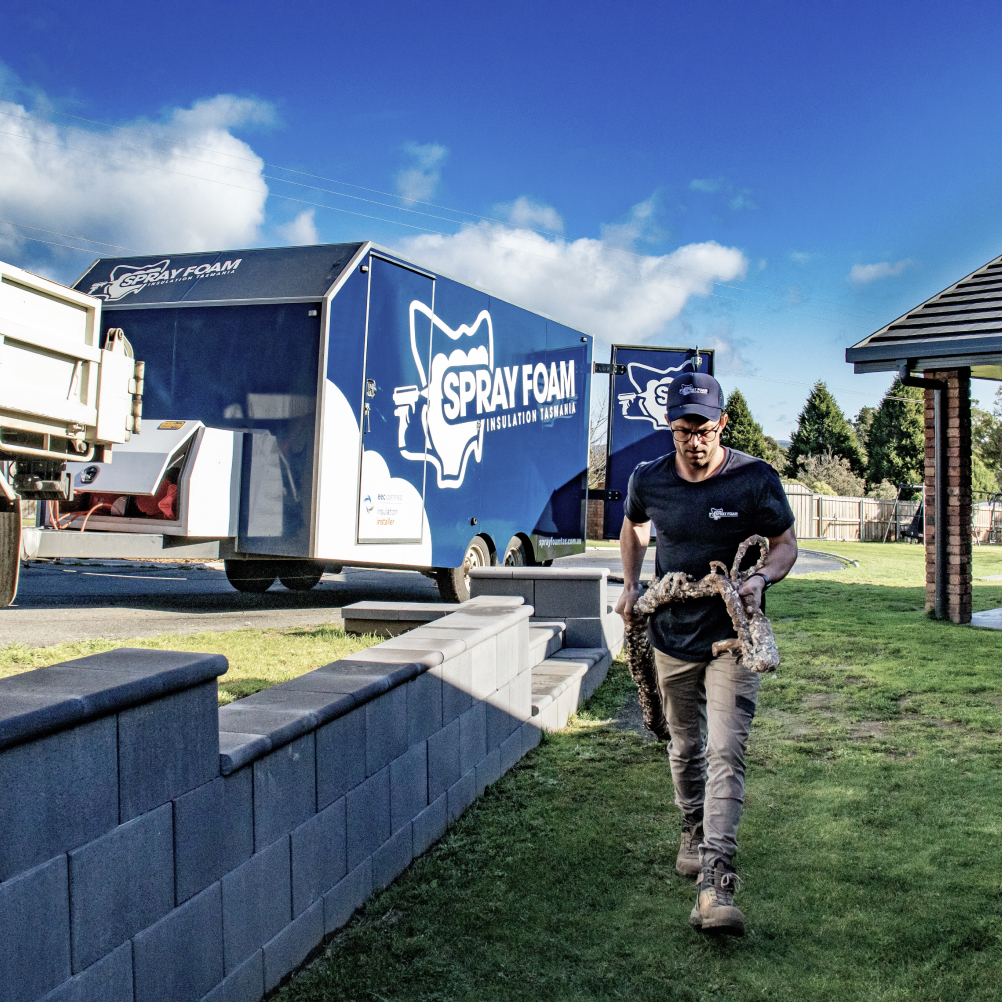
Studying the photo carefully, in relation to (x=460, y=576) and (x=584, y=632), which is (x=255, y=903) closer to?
(x=584, y=632)

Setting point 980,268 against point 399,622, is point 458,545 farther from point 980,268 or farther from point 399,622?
point 980,268

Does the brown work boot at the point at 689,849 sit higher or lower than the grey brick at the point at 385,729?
lower

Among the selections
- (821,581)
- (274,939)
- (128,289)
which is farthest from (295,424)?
(821,581)

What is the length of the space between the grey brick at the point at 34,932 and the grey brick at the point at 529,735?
348 centimetres

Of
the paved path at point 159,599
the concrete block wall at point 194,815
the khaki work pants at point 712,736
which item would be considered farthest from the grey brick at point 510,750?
the paved path at point 159,599

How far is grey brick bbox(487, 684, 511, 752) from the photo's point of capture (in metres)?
4.90

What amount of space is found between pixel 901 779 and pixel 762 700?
5.83ft

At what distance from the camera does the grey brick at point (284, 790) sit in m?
2.87

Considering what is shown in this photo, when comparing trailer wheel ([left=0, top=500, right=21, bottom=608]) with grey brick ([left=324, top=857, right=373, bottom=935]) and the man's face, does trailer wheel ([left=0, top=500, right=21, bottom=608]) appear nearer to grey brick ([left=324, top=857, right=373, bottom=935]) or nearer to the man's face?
grey brick ([left=324, top=857, right=373, bottom=935])

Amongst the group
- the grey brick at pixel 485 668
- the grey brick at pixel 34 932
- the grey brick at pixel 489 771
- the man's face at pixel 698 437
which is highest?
the man's face at pixel 698 437

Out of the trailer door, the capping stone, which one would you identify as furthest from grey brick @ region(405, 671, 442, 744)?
the trailer door

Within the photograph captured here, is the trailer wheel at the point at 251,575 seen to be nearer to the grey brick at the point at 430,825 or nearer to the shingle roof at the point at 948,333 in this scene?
the shingle roof at the point at 948,333

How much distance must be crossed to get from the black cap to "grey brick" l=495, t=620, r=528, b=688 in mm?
1792

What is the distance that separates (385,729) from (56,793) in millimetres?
1714
